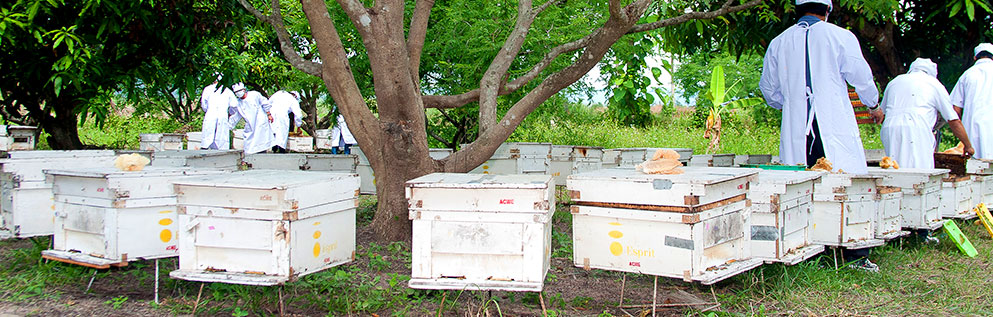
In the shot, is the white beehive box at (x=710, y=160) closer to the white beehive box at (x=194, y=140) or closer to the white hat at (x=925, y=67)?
the white hat at (x=925, y=67)

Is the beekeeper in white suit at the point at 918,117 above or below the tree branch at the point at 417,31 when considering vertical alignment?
below

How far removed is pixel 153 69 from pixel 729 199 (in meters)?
6.07

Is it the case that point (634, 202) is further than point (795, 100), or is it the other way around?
point (795, 100)

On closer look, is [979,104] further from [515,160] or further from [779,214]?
[515,160]

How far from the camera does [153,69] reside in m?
6.85

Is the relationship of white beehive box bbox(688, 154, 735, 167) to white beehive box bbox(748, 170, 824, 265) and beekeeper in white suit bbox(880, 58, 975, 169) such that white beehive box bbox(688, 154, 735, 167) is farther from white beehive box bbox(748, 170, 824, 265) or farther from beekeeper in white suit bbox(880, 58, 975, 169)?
white beehive box bbox(748, 170, 824, 265)

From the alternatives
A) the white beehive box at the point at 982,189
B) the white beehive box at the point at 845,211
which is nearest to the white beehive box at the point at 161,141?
the white beehive box at the point at 845,211

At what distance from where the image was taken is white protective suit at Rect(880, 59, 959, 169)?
19.7ft

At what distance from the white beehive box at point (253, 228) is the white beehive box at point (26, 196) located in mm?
1803

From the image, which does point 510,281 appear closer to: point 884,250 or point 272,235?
point 272,235

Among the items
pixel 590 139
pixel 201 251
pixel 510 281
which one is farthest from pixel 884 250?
pixel 590 139

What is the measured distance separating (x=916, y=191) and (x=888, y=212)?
0.42 meters

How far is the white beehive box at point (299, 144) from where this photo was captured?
10.8 m

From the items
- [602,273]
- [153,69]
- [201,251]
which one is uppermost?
[153,69]
